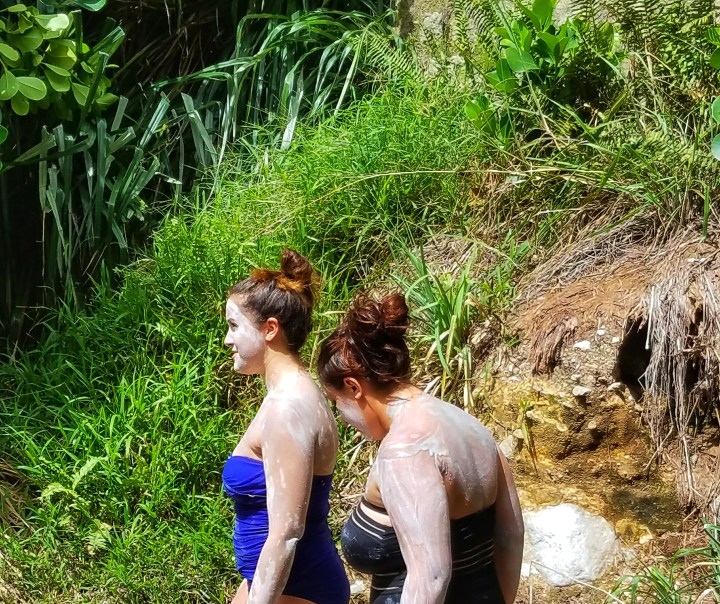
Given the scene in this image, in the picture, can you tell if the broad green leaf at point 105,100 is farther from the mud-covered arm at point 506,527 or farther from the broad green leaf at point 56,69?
the mud-covered arm at point 506,527

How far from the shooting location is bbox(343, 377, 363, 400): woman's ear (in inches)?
92.2

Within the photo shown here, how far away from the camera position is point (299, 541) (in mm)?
2602

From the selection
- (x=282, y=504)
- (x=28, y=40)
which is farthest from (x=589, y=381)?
(x=28, y=40)

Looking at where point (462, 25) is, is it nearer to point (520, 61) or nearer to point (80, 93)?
point (520, 61)

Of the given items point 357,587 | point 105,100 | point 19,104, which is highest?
point 19,104

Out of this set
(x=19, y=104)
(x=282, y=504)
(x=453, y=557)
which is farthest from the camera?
(x=19, y=104)

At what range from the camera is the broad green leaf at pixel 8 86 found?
16.1ft

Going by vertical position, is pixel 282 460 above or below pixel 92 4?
below

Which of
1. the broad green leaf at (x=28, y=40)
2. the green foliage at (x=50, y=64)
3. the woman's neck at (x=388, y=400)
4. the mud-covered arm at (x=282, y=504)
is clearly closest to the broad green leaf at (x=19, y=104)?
the green foliage at (x=50, y=64)

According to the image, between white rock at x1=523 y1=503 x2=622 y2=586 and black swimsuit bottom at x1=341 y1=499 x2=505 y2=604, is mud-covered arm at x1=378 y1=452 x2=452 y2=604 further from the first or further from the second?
white rock at x1=523 y1=503 x2=622 y2=586

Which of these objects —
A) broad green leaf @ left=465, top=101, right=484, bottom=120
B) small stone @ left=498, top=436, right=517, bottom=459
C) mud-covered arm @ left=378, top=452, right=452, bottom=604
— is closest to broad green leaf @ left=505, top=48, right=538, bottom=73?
broad green leaf @ left=465, top=101, right=484, bottom=120

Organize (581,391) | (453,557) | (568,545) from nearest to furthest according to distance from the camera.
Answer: (453,557) < (568,545) < (581,391)

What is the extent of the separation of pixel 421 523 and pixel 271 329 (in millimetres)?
909

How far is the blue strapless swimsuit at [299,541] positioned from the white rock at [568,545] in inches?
45.0
